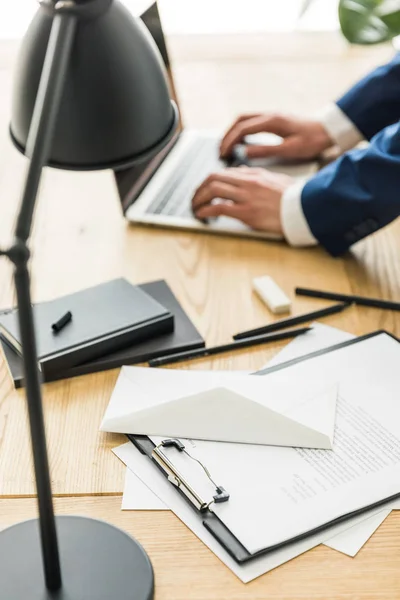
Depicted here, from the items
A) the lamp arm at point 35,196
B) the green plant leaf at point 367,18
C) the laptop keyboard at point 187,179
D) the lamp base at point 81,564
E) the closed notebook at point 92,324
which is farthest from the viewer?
the green plant leaf at point 367,18

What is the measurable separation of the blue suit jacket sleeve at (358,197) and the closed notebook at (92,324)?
32 centimetres

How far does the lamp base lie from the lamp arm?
0.41 feet

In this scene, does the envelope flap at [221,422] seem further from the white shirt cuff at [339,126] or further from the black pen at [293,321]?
the white shirt cuff at [339,126]

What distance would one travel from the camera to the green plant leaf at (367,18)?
1.66 meters

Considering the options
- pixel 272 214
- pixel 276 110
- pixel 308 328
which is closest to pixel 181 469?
pixel 308 328

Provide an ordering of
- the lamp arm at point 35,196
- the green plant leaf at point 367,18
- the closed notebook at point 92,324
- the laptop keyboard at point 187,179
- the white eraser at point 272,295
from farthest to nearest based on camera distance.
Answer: the green plant leaf at point 367,18, the laptop keyboard at point 187,179, the white eraser at point 272,295, the closed notebook at point 92,324, the lamp arm at point 35,196

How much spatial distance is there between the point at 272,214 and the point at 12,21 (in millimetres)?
2067

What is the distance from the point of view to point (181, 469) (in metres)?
0.86

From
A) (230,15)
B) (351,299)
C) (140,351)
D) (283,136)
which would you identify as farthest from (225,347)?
(230,15)

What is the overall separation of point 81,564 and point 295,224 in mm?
686

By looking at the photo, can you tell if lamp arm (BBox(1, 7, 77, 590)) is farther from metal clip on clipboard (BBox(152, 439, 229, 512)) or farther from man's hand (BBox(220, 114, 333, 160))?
man's hand (BBox(220, 114, 333, 160))

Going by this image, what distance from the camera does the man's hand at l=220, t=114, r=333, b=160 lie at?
1.52 metres

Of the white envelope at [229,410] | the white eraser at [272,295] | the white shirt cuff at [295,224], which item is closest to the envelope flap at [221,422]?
the white envelope at [229,410]

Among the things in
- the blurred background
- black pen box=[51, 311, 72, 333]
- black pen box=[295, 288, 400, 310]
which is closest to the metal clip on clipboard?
black pen box=[51, 311, 72, 333]
